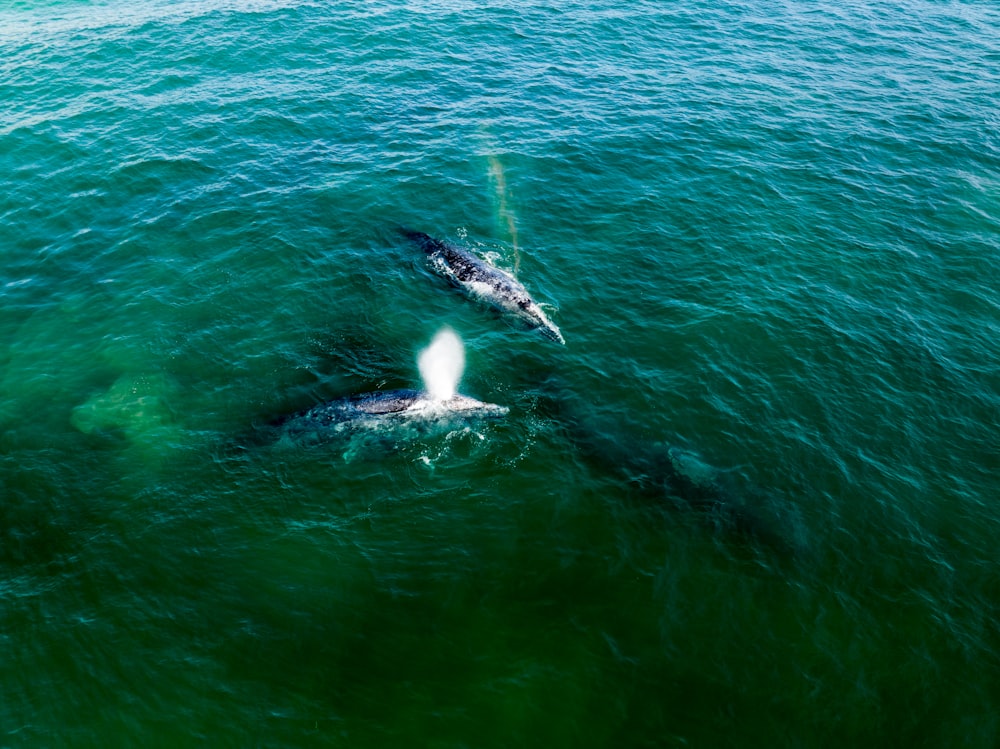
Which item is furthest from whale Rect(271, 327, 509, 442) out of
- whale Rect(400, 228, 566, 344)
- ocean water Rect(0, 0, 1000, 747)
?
whale Rect(400, 228, 566, 344)

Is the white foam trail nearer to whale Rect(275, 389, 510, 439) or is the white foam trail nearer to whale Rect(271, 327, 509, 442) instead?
whale Rect(271, 327, 509, 442)

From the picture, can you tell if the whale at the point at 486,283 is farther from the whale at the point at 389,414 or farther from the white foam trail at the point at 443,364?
the whale at the point at 389,414

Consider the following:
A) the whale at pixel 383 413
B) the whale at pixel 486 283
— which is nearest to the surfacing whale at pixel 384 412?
the whale at pixel 383 413

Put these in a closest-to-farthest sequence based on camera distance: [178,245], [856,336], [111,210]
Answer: [856,336], [178,245], [111,210]

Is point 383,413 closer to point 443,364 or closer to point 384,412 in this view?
point 384,412

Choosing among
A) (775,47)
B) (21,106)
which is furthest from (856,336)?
(21,106)

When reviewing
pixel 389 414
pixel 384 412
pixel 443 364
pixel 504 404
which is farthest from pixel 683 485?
pixel 384 412

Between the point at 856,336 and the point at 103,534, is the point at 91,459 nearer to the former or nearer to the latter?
the point at 103,534
